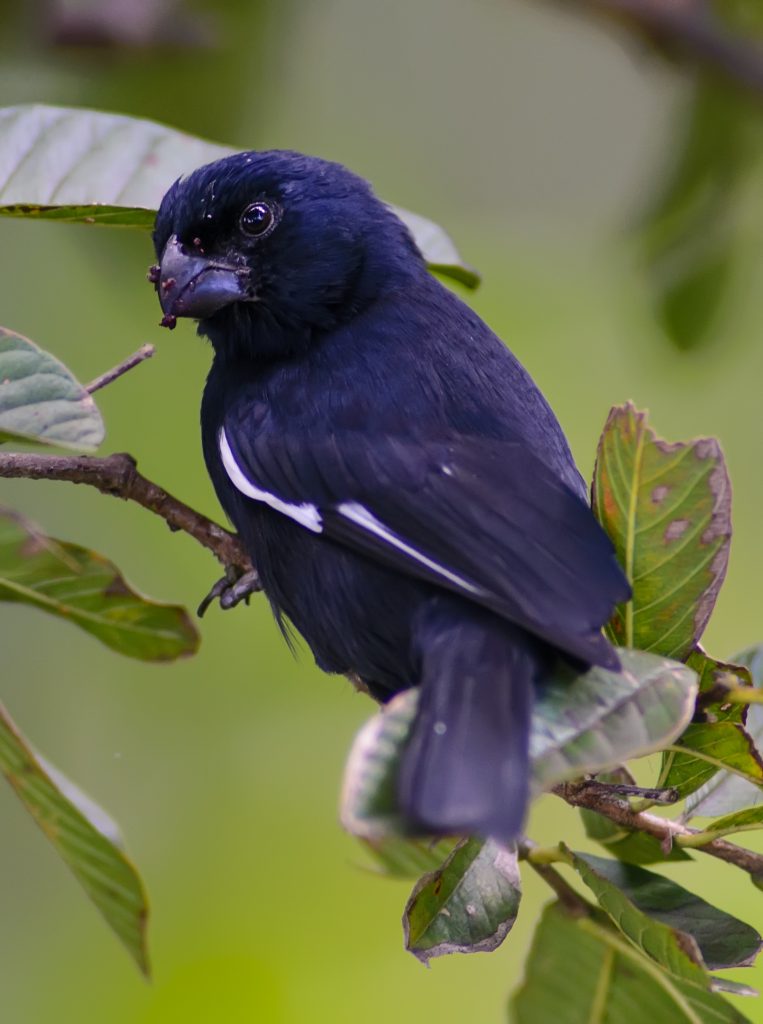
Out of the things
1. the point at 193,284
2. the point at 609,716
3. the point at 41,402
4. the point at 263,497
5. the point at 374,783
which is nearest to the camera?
the point at 374,783

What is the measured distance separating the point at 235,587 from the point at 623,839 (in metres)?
0.86

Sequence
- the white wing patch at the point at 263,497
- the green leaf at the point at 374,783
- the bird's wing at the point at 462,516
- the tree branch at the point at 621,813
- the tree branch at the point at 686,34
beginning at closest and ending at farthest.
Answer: the green leaf at the point at 374,783, the bird's wing at the point at 462,516, the tree branch at the point at 621,813, the white wing patch at the point at 263,497, the tree branch at the point at 686,34

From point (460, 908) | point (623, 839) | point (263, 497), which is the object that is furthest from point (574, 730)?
point (263, 497)

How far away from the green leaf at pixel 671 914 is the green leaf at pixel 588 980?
0.48 ft

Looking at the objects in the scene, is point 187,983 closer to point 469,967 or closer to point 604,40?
point 469,967

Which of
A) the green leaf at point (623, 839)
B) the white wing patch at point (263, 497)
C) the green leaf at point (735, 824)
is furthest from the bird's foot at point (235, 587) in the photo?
the green leaf at point (735, 824)

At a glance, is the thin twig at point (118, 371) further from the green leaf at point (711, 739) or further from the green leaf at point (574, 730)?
the green leaf at point (711, 739)

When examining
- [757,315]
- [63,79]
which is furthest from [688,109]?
[63,79]

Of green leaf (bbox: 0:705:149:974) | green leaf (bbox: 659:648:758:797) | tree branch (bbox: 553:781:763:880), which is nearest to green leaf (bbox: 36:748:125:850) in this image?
green leaf (bbox: 0:705:149:974)

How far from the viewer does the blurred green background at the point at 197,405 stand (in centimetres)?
296

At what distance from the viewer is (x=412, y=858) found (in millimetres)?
1919

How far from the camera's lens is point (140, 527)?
3902 mm

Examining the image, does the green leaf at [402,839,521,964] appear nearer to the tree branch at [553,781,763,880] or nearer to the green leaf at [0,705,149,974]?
the tree branch at [553,781,763,880]

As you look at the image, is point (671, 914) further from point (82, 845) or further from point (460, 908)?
point (82, 845)
